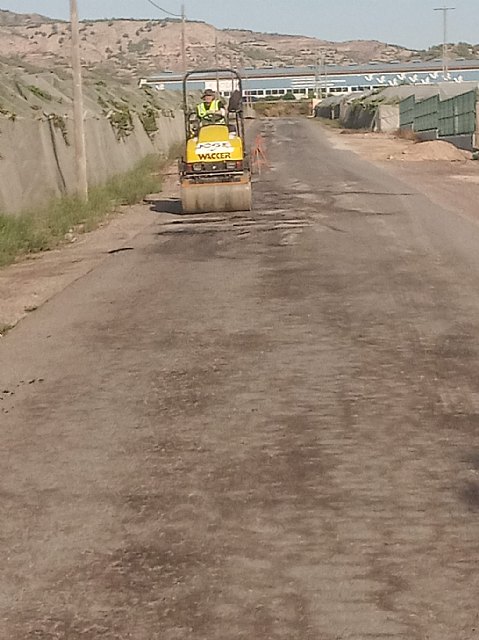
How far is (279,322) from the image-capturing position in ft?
34.5

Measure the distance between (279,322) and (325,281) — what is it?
2.33m

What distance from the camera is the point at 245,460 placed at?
21.6 ft

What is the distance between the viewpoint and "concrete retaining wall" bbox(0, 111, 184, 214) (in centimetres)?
2038

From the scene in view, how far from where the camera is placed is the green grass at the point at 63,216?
17672 millimetres

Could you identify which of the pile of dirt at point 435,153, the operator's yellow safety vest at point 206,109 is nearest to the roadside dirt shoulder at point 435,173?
the pile of dirt at point 435,153

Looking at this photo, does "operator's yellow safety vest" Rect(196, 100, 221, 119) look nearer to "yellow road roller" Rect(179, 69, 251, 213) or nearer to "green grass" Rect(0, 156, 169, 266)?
"yellow road roller" Rect(179, 69, 251, 213)

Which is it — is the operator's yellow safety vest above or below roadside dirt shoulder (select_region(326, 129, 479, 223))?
above

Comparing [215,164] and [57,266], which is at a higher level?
[215,164]

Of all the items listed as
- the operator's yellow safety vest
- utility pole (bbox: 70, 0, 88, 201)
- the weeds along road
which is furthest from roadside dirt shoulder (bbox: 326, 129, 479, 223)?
the weeds along road

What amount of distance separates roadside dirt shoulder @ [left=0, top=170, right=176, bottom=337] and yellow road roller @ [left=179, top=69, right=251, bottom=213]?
115 centimetres

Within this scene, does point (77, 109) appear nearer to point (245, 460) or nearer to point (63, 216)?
point (63, 216)

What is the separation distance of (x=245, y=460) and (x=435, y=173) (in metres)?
26.8

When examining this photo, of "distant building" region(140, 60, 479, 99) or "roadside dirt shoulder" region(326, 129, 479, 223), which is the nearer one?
"roadside dirt shoulder" region(326, 129, 479, 223)

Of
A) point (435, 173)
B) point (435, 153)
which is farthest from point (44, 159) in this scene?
point (435, 153)
